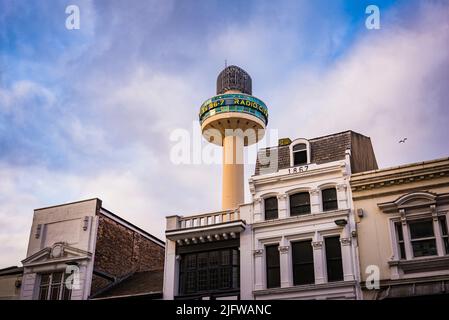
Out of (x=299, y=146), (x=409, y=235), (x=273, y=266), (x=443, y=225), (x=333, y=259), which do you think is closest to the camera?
(x=443, y=225)

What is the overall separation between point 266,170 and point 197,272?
5858 millimetres

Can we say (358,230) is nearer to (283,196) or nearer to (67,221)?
(283,196)

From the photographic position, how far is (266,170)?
90.6 ft

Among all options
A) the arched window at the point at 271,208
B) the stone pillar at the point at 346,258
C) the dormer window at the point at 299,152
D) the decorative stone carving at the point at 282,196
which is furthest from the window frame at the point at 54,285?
the stone pillar at the point at 346,258

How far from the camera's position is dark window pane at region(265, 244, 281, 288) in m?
24.8

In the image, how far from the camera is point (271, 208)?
86.8ft

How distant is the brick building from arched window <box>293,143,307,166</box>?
9010 mm

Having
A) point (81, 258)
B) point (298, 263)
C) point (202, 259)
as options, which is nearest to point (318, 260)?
point (298, 263)

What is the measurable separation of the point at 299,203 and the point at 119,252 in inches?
451

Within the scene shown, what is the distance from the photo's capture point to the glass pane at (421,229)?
898 inches

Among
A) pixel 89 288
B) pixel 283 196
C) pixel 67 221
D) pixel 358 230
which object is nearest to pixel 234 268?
pixel 283 196

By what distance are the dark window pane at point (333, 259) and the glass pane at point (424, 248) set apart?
304cm

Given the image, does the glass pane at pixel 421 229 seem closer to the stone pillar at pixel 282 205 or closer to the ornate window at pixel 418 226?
the ornate window at pixel 418 226

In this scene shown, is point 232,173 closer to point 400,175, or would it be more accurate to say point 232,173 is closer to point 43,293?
point 43,293
